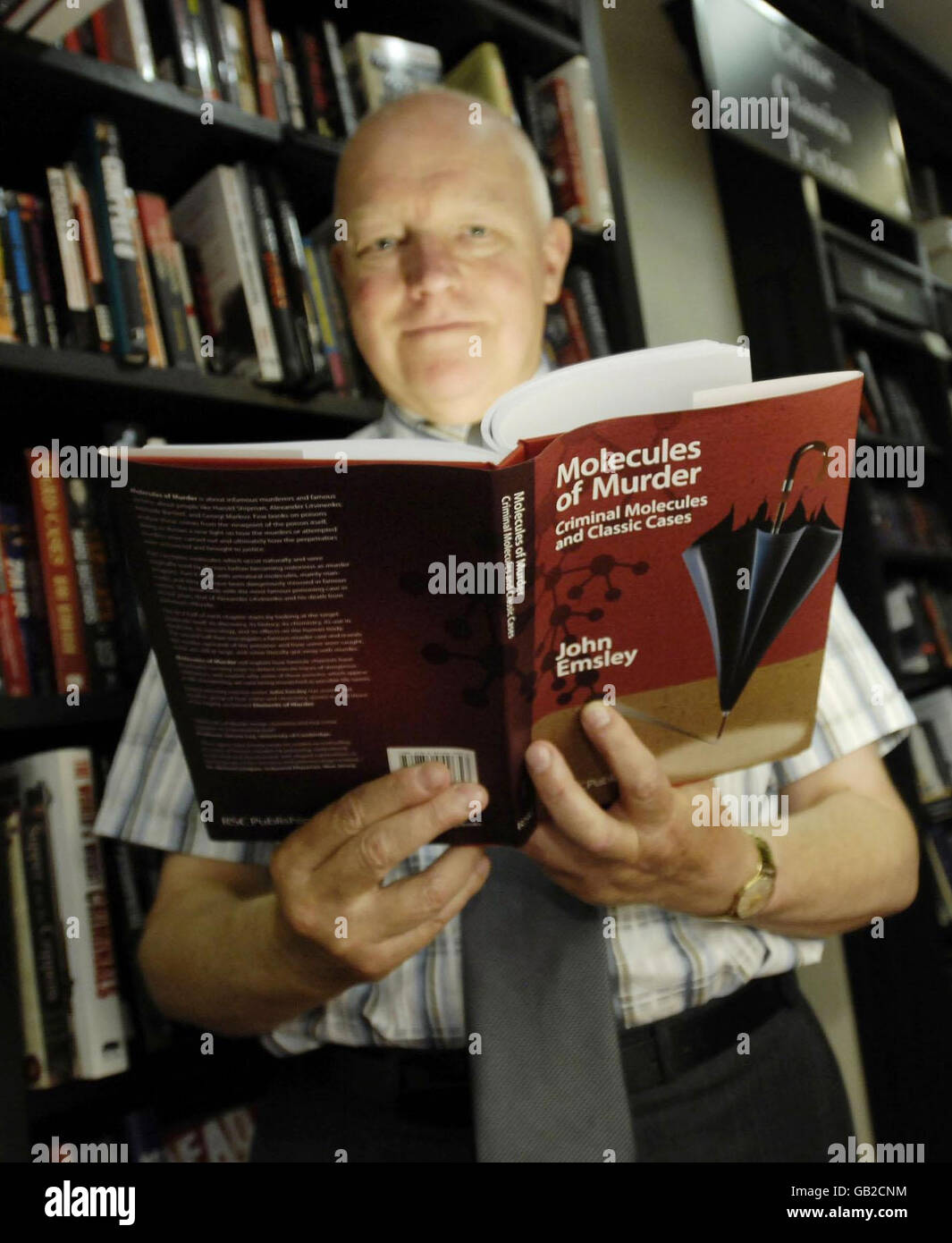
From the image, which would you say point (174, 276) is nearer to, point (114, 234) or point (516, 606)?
point (114, 234)

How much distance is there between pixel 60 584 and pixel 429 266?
511 millimetres

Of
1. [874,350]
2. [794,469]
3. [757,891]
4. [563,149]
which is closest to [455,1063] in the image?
[757,891]

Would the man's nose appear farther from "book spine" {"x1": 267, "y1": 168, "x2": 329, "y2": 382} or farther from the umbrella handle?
the umbrella handle

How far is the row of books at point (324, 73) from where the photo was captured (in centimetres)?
108

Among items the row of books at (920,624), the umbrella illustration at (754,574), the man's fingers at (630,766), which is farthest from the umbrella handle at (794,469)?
the row of books at (920,624)

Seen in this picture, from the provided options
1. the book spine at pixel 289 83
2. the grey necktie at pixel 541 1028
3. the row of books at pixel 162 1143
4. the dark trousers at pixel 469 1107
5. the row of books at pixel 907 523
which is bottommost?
the row of books at pixel 162 1143

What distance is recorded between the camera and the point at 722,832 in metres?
0.67

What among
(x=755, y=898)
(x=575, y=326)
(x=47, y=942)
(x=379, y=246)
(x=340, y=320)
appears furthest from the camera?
(x=575, y=326)

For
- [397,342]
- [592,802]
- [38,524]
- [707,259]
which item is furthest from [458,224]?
[707,259]

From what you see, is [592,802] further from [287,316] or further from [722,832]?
[287,316]

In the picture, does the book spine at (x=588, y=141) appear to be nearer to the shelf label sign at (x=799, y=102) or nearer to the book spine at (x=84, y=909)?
the shelf label sign at (x=799, y=102)

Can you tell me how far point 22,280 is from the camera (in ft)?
3.25

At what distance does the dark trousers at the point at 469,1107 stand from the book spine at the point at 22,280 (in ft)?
2.54
